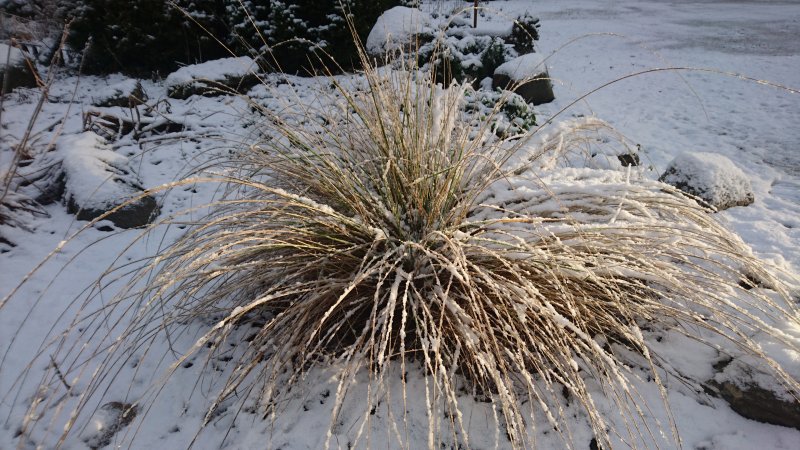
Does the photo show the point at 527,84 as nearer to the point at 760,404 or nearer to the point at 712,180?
the point at 712,180

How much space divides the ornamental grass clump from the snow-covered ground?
0.09 metres

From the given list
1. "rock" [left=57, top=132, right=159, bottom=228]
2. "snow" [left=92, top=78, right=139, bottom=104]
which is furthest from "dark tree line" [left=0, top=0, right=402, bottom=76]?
"rock" [left=57, top=132, right=159, bottom=228]

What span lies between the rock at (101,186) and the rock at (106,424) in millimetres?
1481

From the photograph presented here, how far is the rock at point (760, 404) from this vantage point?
1.42 m

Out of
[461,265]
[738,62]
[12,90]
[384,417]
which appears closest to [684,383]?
[461,265]

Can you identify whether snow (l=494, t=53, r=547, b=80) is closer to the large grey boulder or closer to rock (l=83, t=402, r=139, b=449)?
the large grey boulder

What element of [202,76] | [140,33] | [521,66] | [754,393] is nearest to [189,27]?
[140,33]

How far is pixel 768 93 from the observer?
536cm

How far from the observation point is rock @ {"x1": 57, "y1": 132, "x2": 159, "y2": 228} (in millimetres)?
3014

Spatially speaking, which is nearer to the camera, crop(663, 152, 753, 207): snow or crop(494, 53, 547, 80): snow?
crop(663, 152, 753, 207): snow

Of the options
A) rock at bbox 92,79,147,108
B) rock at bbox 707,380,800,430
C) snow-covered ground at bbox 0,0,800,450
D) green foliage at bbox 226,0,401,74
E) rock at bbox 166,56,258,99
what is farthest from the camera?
green foliage at bbox 226,0,401,74

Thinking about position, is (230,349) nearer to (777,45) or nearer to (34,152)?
(34,152)

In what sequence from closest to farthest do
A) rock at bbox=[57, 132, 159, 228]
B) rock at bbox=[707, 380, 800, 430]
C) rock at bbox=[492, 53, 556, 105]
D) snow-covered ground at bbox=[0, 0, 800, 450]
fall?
rock at bbox=[707, 380, 800, 430], snow-covered ground at bbox=[0, 0, 800, 450], rock at bbox=[57, 132, 159, 228], rock at bbox=[492, 53, 556, 105]

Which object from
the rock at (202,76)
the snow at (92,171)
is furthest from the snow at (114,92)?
the snow at (92,171)
